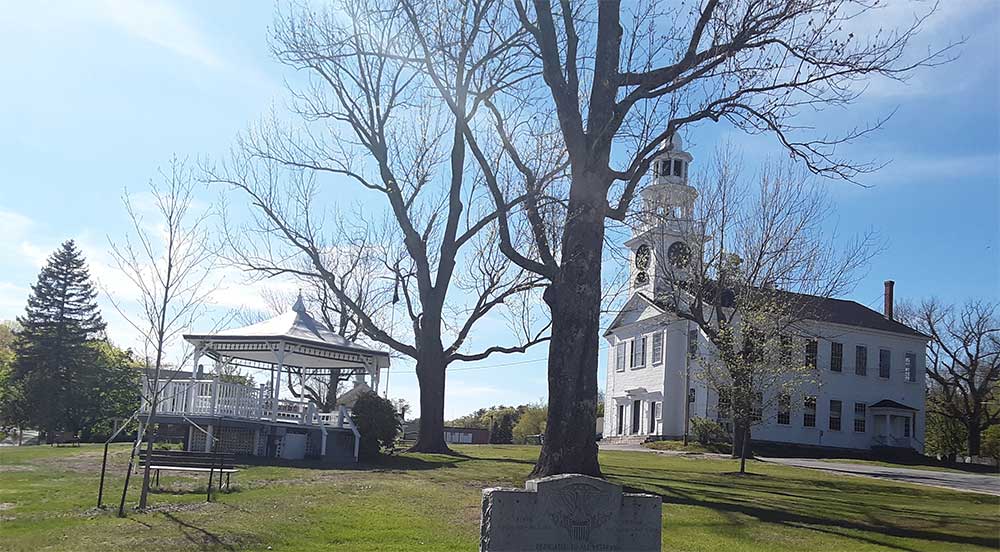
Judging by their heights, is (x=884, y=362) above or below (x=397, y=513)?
above

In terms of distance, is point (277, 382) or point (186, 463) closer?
point (186, 463)

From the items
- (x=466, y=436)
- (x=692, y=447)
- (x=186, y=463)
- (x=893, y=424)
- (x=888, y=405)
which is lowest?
(x=466, y=436)

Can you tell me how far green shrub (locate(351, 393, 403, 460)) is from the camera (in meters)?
25.4

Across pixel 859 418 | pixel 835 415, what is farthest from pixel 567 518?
pixel 859 418

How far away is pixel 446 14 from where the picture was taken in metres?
22.8

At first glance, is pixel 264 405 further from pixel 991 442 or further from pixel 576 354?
pixel 991 442

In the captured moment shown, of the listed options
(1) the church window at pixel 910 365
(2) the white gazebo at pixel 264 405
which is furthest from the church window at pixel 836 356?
(2) the white gazebo at pixel 264 405

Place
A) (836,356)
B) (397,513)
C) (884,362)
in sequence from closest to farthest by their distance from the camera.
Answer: (397,513), (836,356), (884,362)

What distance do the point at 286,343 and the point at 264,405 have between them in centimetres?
221

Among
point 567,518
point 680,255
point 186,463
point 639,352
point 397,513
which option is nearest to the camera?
point 567,518

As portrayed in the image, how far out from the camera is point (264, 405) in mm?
26344

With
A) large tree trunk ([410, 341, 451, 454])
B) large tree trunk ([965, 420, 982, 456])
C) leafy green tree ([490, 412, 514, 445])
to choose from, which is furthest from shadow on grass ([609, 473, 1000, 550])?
large tree trunk ([965, 420, 982, 456])

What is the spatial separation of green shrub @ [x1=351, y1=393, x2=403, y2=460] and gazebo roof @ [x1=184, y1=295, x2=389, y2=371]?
5.87ft

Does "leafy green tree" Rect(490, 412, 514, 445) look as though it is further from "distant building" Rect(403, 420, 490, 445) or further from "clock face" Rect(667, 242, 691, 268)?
"clock face" Rect(667, 242, 691, 268)
